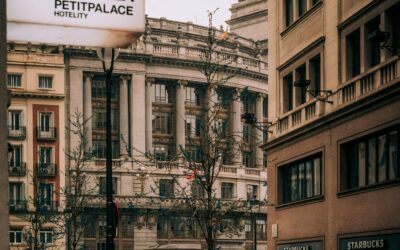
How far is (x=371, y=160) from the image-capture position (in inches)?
1187

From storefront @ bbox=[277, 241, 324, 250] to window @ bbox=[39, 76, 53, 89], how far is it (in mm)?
65399

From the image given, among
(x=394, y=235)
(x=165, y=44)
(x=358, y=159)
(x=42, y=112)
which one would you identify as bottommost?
(x=394, y=235)

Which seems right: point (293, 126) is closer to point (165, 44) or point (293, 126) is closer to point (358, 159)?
Answer: point (358, 159)

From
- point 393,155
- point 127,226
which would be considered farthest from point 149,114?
point 393,155

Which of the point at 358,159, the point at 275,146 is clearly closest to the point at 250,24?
the point at 275,146

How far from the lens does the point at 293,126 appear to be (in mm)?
38125

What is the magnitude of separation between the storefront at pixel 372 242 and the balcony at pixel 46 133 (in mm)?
70445

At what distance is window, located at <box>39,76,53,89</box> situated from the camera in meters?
101

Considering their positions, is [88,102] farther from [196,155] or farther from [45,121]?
[196,155]

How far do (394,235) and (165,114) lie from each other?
8900 centimetres

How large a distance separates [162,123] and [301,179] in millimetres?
78501

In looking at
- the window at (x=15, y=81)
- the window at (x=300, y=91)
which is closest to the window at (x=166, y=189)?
the window at (x=15, y=81)

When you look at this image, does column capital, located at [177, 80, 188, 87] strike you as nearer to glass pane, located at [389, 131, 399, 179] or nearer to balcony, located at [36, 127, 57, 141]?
balcony, located at [36, 127, 57, 141]

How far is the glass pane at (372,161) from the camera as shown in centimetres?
2984
